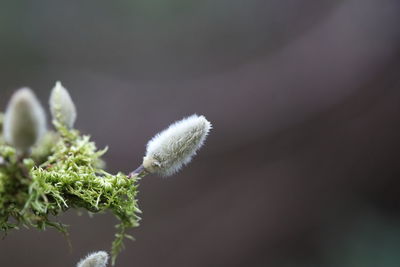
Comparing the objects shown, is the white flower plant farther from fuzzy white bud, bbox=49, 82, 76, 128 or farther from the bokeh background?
the bokeh background

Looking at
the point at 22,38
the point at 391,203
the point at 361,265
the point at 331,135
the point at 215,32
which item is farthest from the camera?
the point at 215,32

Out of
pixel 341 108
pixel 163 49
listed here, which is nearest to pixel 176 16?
pixel 163 49

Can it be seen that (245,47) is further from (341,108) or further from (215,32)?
(341,108)

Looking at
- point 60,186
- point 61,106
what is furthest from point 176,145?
point 61,106

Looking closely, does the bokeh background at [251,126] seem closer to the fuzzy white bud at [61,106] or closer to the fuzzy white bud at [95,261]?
the fuzzy white bud at [61,106]

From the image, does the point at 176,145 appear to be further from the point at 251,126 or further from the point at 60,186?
the point at 251,126

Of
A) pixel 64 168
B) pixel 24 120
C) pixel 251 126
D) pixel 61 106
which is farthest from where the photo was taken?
pixel 251 126
